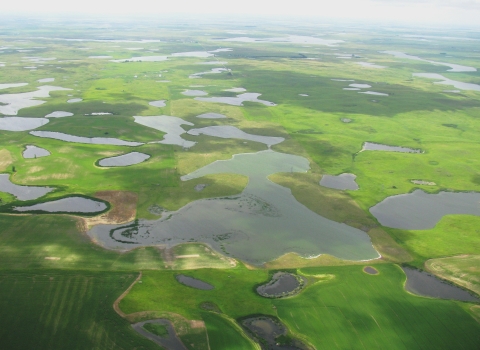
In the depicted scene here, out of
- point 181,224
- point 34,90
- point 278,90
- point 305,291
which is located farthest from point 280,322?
point 34,90

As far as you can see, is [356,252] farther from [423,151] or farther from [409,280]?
[423,151]

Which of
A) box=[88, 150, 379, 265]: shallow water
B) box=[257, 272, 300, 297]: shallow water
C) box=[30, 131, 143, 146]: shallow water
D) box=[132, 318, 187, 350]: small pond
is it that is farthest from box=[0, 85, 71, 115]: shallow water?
box=[257, 272, 300, 297]: shallow water

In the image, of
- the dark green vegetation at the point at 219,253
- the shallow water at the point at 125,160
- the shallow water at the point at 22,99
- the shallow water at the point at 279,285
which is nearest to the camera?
the dark green vegetation at the point at 219,253

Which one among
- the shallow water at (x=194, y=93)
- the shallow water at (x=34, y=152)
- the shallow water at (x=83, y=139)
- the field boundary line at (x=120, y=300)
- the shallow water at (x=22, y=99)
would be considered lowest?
the field boundary line at (x=120, y=300)

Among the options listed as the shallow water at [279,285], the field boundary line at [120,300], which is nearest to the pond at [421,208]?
the shallow water at [279,285]

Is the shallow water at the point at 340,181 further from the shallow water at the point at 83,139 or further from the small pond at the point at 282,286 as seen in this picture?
the shallow water at the point at 83,139

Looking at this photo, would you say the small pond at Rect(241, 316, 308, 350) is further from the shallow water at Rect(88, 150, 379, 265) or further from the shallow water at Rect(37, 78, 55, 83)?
the shallow water at Rect(37, 78, 55, 83)

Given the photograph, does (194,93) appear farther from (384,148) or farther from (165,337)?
(165,337)
